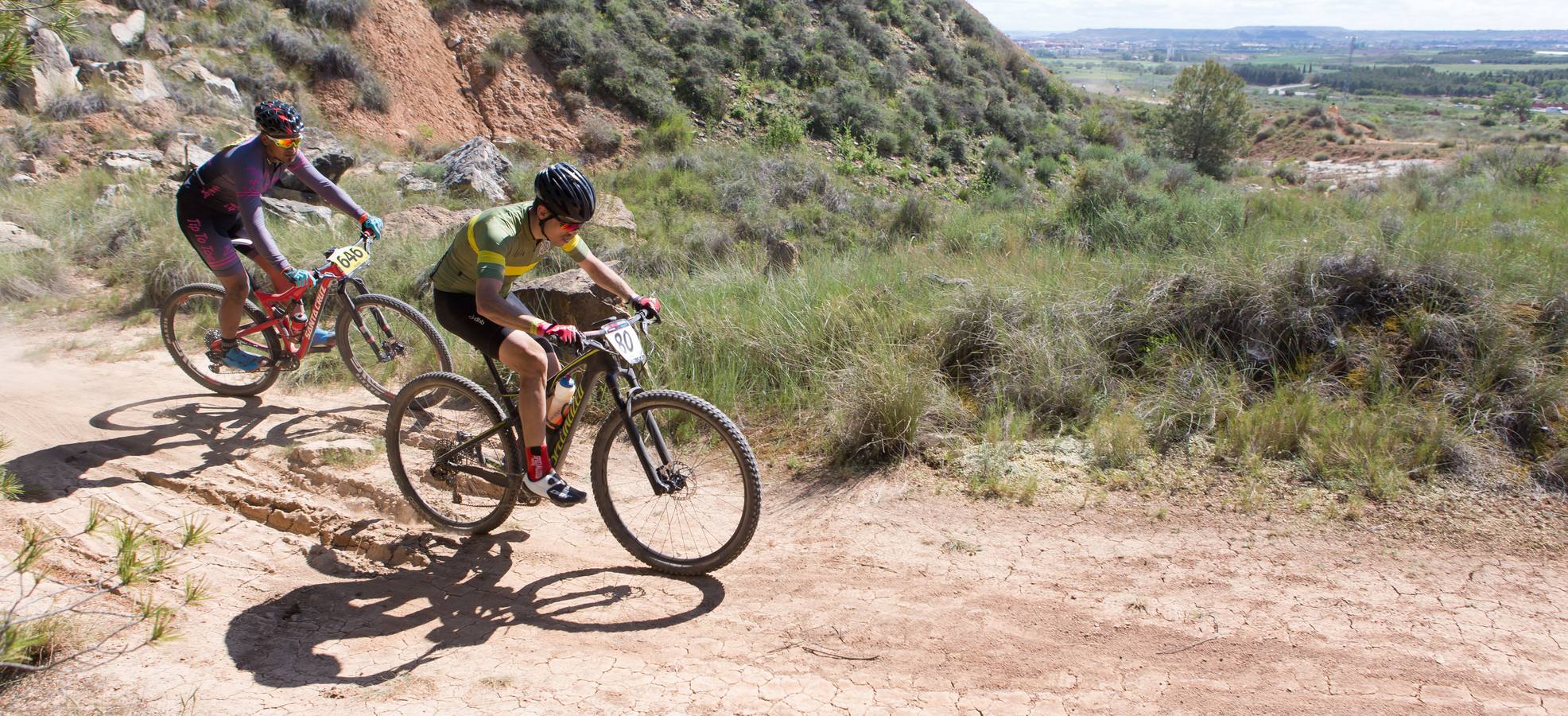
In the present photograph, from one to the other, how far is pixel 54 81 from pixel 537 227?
17.8m

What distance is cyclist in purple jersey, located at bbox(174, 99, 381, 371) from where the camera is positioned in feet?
19.0

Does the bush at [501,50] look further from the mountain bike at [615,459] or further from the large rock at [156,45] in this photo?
the mountain bike at [615,459]

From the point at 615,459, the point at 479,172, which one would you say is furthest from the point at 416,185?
the point at 615,459

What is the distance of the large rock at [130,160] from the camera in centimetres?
1311

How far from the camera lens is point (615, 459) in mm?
5758

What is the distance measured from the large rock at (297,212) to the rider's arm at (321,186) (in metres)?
4.83

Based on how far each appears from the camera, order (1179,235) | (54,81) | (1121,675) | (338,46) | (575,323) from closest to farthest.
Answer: (1121,675), (575,323), (1179,235), (54,81), (338,46)

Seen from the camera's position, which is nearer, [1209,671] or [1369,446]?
Result: [1209,671]

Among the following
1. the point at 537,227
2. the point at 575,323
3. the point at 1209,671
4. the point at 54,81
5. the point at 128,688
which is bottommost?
the point at 1209,671

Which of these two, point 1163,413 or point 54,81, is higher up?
point 54,81

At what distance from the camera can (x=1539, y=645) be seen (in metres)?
3.74

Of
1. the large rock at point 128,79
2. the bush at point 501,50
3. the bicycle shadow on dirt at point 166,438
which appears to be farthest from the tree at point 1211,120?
the bicycle shadow on dirt at point 166,438

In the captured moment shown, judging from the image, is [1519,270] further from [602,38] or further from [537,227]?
[602,38]

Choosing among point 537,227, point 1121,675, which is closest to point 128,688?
point 537,227
